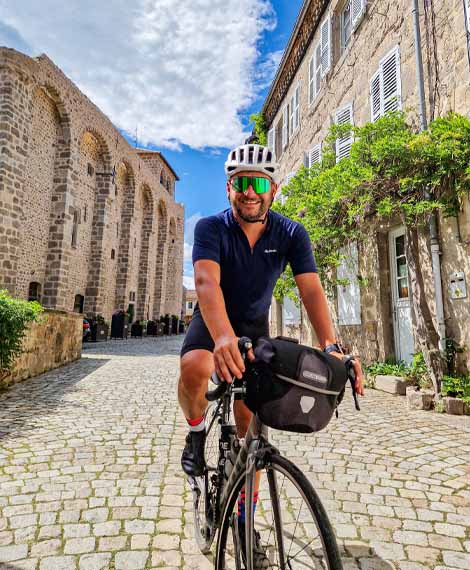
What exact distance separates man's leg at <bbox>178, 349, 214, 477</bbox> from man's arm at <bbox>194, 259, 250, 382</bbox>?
27 cm

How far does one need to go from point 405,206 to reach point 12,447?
5729 millimetres

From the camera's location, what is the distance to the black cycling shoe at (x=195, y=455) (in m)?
1.87

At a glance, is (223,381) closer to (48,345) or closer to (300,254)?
(300,254)

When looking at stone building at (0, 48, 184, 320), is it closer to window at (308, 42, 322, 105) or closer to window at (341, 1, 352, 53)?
window at (308, 42, 322, 105)

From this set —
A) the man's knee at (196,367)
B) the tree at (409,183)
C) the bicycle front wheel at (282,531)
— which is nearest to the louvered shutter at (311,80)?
the tree at (409,183)

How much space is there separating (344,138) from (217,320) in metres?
9.13

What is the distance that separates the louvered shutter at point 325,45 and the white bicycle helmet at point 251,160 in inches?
421

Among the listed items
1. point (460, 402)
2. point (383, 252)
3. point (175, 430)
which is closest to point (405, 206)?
point (383, 252)

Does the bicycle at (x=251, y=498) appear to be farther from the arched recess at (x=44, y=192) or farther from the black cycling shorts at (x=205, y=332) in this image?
the arched recess at (x=44, y=192)

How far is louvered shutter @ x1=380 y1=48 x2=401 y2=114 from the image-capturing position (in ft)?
24.5

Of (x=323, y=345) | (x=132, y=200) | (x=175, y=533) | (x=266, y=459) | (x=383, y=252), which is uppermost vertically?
(x=132, y=200)

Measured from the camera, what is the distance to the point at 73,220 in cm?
1989

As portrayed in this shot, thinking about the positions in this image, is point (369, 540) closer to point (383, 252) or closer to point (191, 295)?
point (383, 252)

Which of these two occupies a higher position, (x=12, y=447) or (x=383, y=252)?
(x=383, y=252)
